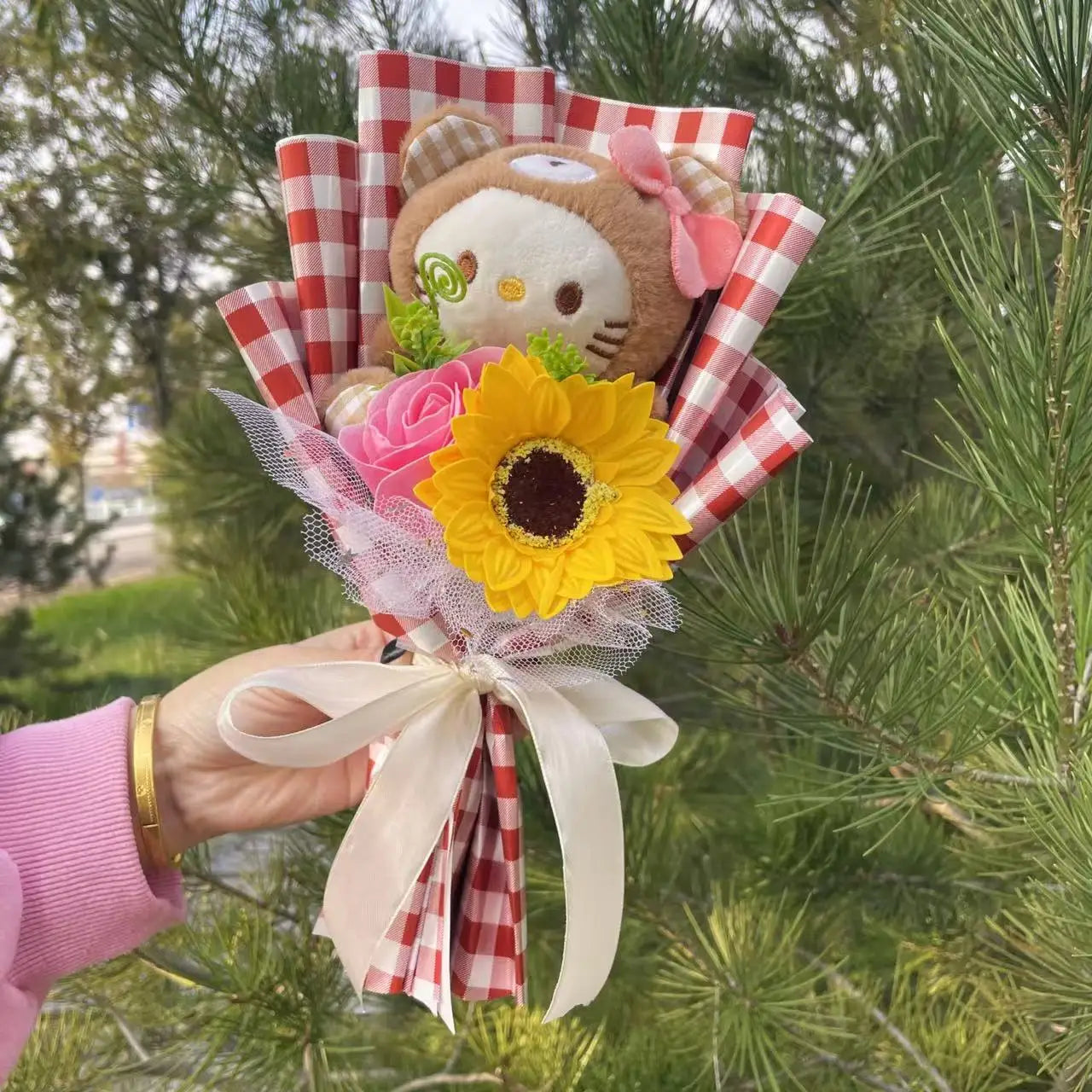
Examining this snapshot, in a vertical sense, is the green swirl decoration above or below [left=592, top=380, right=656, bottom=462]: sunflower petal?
above

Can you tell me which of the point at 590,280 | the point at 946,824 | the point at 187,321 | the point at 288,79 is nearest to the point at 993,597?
the point at 946,824

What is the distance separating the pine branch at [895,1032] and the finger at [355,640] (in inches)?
11.6

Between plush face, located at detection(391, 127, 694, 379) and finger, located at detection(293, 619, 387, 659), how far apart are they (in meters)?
0.22

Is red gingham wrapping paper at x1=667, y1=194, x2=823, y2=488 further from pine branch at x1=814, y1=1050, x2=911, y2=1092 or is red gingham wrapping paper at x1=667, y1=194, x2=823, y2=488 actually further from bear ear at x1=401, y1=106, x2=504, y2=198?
pine branch at x1=814, y1=1050, x2=911, y2=1092

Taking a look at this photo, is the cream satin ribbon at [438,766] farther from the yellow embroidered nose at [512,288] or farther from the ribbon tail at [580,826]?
the yellow embroidered nose at [512,288]

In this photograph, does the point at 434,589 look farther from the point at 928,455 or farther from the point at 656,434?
the point at 928,455

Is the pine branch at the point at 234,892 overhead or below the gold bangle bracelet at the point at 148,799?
below

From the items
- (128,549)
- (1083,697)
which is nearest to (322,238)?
(1083,697)

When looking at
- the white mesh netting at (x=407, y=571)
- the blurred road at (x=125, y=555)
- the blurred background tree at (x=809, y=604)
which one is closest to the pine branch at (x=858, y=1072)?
the blurred background tree at (x=809, y=604)

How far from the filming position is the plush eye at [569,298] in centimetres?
33

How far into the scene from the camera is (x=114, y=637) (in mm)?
1051

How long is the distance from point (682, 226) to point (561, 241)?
53 millimetres

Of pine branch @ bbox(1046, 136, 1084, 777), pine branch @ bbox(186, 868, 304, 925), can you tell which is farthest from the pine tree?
pine branch @ bbox(1046, 136, 1084, 777)

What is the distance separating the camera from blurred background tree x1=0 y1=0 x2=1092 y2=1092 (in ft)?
0.91
